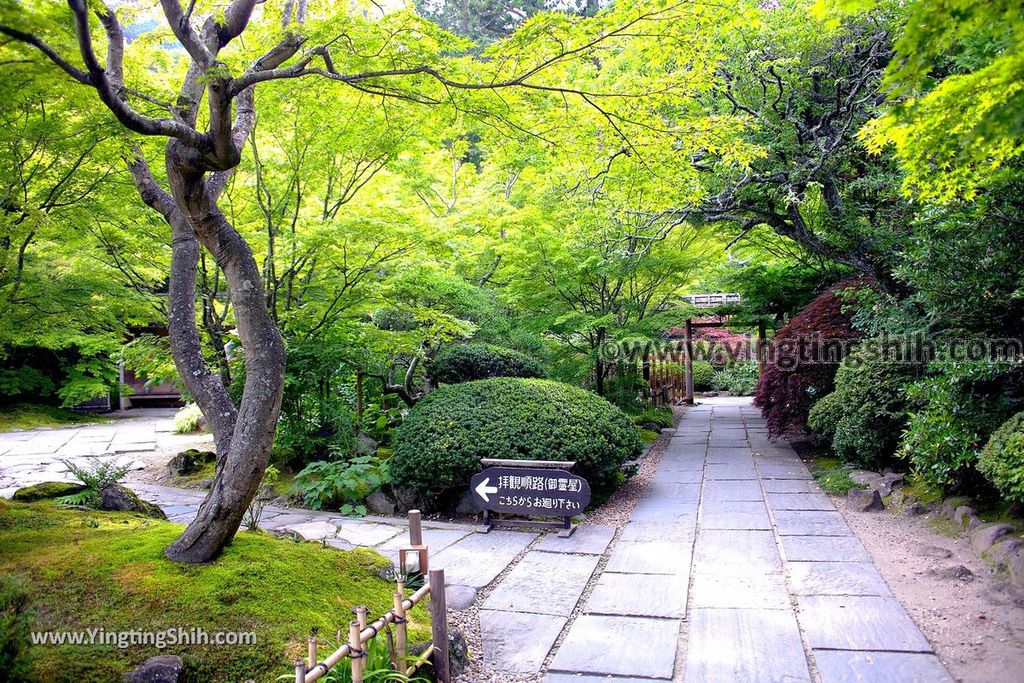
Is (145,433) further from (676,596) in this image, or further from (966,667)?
(966,667)

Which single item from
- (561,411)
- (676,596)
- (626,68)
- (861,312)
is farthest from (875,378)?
(626,68)

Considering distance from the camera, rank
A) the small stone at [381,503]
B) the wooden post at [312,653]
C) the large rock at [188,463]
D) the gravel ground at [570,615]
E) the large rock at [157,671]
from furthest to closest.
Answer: the large rock at [188,463] → the small stone at [381,503] → the gravel ground at [570,615] → the large rock at [157,671] → the wooden post at [312,653]

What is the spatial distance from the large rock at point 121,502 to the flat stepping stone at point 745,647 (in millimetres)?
4000

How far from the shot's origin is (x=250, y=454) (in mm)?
3264

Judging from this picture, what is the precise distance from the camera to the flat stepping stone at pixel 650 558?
455cm

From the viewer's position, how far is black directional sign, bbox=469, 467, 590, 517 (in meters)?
5.33

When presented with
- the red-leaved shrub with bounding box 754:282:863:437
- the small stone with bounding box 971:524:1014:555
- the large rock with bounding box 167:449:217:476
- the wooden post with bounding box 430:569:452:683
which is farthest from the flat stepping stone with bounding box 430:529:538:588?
the red-leaved shrub with bounding box 754:282:863:437

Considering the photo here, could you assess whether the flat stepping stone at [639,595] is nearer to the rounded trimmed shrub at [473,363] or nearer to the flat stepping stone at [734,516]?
the flat stepping stone at [734,516]

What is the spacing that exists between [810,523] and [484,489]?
113 inches

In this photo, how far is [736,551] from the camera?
4.88m

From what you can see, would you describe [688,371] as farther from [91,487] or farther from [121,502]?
[121,502]

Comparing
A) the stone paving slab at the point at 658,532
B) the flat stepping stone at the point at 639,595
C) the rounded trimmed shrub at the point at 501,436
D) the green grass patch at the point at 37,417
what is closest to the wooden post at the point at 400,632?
the flat stepping stone at the point at 639,595

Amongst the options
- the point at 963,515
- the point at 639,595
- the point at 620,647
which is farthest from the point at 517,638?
the point at 963,515

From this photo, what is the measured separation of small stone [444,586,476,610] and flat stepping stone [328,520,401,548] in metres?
1.25
